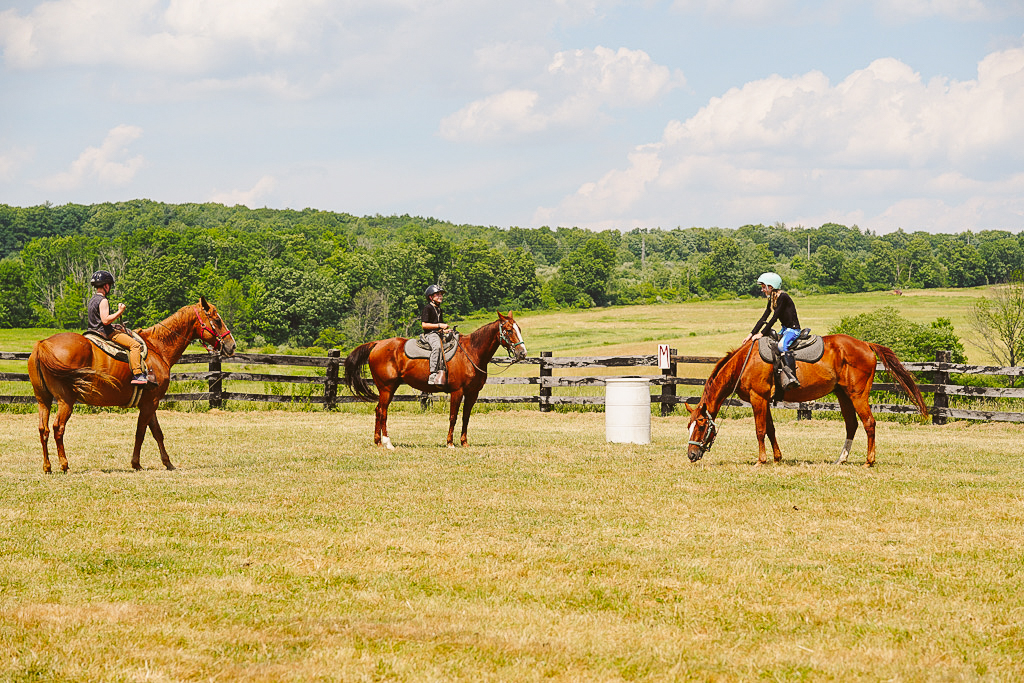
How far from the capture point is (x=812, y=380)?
12.4 m

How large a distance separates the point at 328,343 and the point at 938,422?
232 feet

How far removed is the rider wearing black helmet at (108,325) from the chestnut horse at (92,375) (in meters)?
0.14

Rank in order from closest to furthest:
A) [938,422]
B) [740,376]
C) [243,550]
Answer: [243,550], [740,376], [938,422]

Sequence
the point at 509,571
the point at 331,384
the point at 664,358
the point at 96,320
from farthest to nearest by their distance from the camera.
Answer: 1. the point at 331,384
2. the point at 664,358
3. the point at 96,320
4. the point at 509,571

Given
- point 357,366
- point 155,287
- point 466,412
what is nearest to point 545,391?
point 466,412

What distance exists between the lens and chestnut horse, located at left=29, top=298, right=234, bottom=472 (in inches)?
418

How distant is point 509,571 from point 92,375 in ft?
22.3

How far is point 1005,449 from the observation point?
14156 millimetres

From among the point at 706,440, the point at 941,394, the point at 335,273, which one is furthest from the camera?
the point at 335,273

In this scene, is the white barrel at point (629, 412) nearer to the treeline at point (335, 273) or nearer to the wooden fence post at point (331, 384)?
the wooden fence post at point (331, 384)

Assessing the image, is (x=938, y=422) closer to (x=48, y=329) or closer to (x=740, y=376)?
(x=740, y=376)

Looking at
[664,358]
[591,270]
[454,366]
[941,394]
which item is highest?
[591,270]

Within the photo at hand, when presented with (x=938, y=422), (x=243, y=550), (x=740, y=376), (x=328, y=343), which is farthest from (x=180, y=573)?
(x=328, y=343)

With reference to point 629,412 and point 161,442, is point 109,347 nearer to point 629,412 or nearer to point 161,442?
point 161,442
